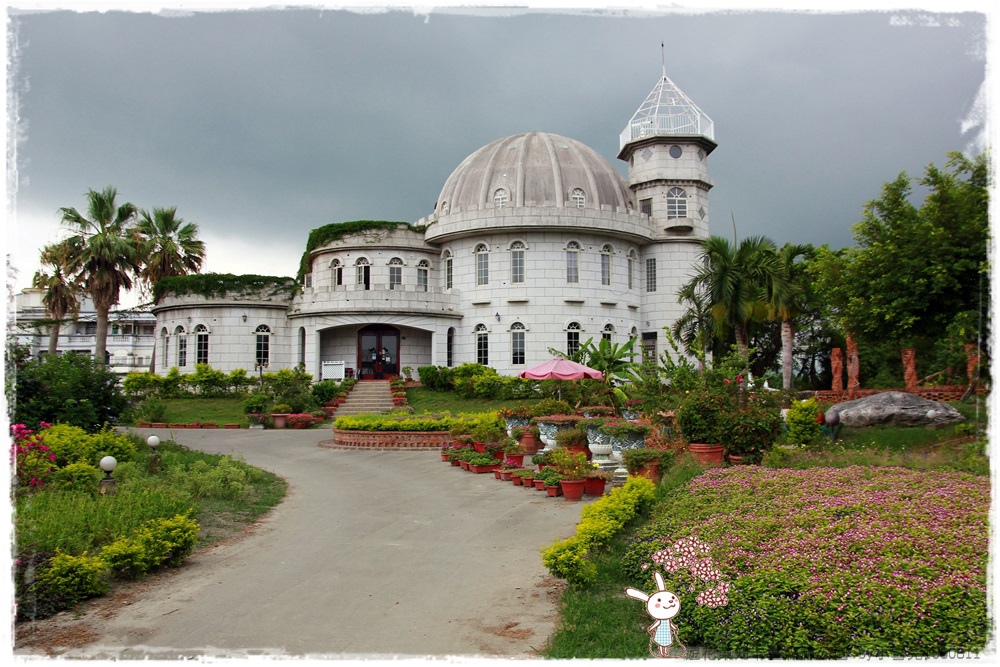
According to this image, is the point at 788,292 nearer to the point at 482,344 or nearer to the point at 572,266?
the point at 572,266

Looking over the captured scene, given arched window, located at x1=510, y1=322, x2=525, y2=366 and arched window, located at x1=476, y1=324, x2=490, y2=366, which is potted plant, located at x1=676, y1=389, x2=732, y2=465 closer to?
arched window, located at x1=510, y1=322, x2=525, y2=366

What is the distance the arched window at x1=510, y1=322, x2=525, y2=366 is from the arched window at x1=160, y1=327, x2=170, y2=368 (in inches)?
711

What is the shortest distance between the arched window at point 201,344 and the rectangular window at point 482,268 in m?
14.0

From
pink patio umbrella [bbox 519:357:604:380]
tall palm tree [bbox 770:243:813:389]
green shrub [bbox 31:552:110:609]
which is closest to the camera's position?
green shrub [bbox 31:552:110:609]

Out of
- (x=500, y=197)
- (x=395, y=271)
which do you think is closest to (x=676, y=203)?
(x=500, y=197)

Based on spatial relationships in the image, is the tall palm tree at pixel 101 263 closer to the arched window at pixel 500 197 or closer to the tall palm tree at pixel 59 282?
the tall palm tree at pixel 59 282

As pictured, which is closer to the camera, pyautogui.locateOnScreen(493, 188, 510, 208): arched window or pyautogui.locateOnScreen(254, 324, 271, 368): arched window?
pyautogui.locateOnScreen(493, 188, 510, 208): arched window

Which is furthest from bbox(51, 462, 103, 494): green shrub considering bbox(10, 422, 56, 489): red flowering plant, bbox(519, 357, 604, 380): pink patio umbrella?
bbox(519, 357, 604, 380): pink patio umbrella

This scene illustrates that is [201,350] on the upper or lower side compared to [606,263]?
lower

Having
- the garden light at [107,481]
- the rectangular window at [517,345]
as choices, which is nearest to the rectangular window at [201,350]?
the rectangular window at [517,345]

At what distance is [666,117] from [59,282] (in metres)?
32.7

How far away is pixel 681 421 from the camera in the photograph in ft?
42.9

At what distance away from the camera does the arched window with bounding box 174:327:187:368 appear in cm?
3791

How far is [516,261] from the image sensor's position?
3600 centimetres
